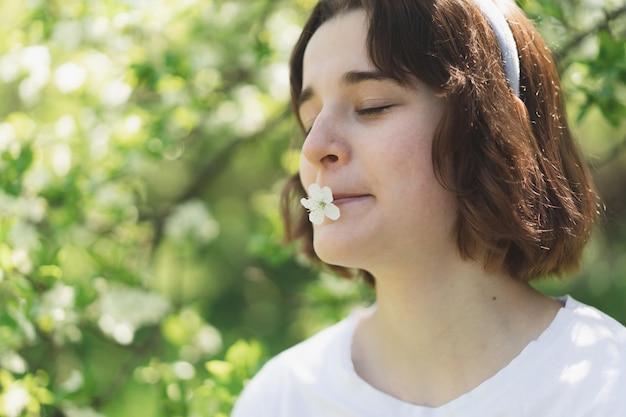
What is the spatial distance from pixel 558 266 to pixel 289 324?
8.89 ft

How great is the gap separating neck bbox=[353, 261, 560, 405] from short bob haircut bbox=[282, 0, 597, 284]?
52 millimetres

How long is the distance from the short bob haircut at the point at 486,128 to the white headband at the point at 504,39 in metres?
0.02

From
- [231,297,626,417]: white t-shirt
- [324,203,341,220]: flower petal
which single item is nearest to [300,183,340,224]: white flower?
[324,203,341,220]: flower petal

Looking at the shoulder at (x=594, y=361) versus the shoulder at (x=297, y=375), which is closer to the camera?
the shoulder at (x=594, y=361)

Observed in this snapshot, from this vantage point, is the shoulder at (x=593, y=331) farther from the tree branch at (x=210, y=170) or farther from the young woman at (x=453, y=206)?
the tree branch at (x=210, y=170)

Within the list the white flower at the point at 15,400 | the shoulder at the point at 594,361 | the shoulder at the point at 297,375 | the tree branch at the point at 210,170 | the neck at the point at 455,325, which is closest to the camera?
the shoulder at the point at 594,361

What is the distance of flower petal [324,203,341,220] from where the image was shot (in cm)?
140

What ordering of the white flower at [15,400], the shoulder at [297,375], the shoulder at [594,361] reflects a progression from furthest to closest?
the white flower at [15,400], the shoulder at [297,375], the shoulder at [594,361]

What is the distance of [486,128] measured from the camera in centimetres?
142

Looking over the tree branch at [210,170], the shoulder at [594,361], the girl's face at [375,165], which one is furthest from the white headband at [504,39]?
the tree branch at [210,170]

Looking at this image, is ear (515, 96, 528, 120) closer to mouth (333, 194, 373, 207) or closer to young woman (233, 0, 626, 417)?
young woman (233, 0, 626, 417)

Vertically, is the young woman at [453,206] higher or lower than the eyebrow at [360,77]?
lower

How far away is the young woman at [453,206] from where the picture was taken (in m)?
1.38

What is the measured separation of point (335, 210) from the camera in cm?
140
